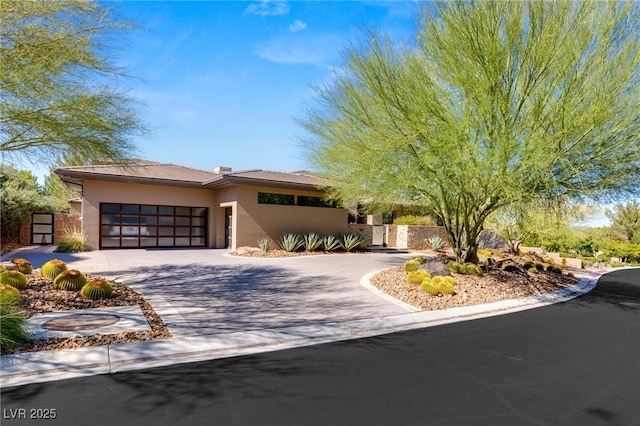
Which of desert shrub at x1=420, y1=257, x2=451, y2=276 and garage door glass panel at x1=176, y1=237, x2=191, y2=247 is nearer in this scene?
desert shrub at x1=420, y1=257, x2=451, y2=276

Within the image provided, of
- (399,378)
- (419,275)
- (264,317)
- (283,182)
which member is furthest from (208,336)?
(283,182)

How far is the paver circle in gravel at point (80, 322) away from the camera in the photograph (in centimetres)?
590

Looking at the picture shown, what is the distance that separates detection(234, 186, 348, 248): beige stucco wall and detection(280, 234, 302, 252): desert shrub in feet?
1.37

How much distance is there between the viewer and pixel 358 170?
36.1ft

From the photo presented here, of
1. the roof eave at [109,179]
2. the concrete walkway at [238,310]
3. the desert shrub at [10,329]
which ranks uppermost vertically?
the roof eave at [109,179]

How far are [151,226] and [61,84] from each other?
1317cm

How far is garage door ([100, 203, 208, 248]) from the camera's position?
744 inches

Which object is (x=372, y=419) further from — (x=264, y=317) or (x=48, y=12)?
(x=48, y=12)

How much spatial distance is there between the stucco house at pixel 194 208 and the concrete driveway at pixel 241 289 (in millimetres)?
3395

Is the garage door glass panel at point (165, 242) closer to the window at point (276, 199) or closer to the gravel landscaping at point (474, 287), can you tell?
the window at point (276, 199)

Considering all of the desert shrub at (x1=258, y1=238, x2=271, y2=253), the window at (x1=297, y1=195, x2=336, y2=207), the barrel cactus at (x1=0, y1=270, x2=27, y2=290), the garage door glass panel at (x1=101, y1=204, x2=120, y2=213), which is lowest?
the barrel cactus at (x1=0, y1=270, x2=27, y2=290)

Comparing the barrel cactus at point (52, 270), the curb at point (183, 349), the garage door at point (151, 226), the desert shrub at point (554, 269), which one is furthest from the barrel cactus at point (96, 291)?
the desert shrub at point (554, 269)

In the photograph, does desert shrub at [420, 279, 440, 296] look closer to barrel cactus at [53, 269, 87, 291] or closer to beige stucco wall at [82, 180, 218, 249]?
barrel cactus at [53, 269, 87, 291]

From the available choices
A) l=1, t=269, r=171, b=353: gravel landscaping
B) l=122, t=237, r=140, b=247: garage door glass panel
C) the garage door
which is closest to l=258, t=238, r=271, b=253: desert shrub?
the garage door
